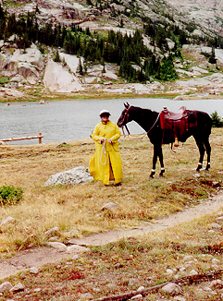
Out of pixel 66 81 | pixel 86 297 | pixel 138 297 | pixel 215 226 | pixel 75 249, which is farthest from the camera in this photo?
pixel 66 81

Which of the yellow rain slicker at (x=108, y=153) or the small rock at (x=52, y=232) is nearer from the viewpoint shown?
the small rock at (x=52, y=232)

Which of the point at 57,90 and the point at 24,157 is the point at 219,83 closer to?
the point at 57,90

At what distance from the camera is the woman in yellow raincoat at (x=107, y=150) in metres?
18.3

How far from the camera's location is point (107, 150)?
1833cm

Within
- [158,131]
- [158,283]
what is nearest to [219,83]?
[158,131]

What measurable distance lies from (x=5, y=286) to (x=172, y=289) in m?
3.15

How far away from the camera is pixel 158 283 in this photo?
27.1 feet

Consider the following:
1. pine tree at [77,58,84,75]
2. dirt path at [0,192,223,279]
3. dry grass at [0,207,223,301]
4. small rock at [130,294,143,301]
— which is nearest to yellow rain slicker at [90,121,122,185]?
dirt path at [0,192,223,279]

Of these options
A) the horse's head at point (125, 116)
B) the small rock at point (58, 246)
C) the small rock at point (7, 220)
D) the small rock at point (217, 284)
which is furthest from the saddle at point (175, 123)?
the small rock at point (217, 284)

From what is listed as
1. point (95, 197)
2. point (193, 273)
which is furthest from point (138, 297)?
point (95, 197)

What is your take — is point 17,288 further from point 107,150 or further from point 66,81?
point 66,81

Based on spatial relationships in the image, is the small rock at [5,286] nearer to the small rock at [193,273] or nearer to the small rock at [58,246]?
the small rock at [58,246]

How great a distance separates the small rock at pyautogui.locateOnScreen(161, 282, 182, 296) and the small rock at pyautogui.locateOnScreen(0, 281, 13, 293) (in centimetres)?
290

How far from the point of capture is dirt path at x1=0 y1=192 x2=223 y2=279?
33.2ft
